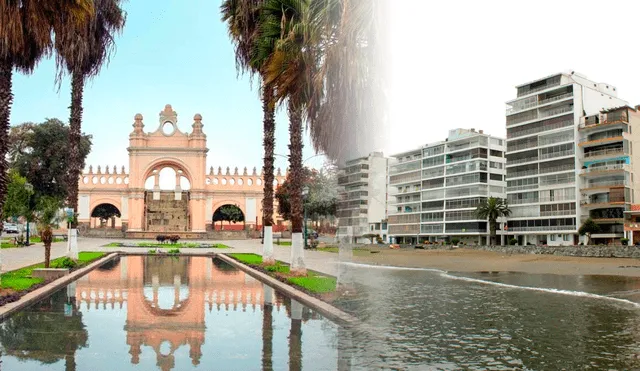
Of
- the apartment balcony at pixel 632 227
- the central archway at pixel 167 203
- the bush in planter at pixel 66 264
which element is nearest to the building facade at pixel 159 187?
the central archway at pixel 167 203

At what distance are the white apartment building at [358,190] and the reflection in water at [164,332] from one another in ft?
7.04

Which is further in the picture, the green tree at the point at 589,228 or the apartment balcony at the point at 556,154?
the apartment balcony at the point at 556,154

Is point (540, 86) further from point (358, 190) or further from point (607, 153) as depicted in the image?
point (358, 190)

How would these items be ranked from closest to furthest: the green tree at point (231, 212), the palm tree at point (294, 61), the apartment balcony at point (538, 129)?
the palm tree at point (294, 61) < the apartment balcony at point (538, 129) < the green tree at point (231, 212)

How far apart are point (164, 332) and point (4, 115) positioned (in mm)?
7764

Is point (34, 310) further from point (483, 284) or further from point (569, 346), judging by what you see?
point (483, 284)

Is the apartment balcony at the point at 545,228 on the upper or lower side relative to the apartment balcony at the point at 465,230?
upper

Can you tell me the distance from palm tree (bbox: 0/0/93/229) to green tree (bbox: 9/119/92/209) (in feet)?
157

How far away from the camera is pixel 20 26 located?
12.6 metres

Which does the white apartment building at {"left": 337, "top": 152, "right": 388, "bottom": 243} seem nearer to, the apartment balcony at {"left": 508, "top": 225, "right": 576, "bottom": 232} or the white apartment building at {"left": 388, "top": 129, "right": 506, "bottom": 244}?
the apartment balcony at {"left": 508, "top": 225, "right": 576, "bottom": 232}

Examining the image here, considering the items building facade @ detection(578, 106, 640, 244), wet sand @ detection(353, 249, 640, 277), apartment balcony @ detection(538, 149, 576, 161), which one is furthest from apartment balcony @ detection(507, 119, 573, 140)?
wet sand @ detection(353, 249, 640, 277)

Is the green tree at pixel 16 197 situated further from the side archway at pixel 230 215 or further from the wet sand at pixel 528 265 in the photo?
the side archway at pixel 230 215

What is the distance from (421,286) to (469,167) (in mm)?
68935

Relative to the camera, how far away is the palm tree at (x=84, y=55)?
23.3 meters
